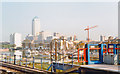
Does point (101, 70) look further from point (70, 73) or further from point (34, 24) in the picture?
point (34, 24)

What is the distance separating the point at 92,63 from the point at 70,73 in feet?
4.18

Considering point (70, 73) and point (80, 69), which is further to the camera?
point (70, 73)

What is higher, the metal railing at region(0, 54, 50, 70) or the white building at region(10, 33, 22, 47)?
the white building at region(10, 33, 22, 47)

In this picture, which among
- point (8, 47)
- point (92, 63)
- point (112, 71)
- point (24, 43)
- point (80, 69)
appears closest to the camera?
point (112, 71)

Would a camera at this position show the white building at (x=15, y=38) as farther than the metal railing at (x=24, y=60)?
Yes

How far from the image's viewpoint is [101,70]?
613cm

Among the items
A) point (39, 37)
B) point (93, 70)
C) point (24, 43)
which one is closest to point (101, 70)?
point (93, 70)

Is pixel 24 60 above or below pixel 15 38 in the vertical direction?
below

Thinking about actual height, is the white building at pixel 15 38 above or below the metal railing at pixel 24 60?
above

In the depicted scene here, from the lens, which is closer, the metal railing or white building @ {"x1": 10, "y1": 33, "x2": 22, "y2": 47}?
the metal railing

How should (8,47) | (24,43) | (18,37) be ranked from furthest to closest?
(18,37), (8,47), (24,43)

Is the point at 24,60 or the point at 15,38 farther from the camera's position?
the point at 15,38

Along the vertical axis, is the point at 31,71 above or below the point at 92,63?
below

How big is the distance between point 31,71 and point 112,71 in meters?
6.29
